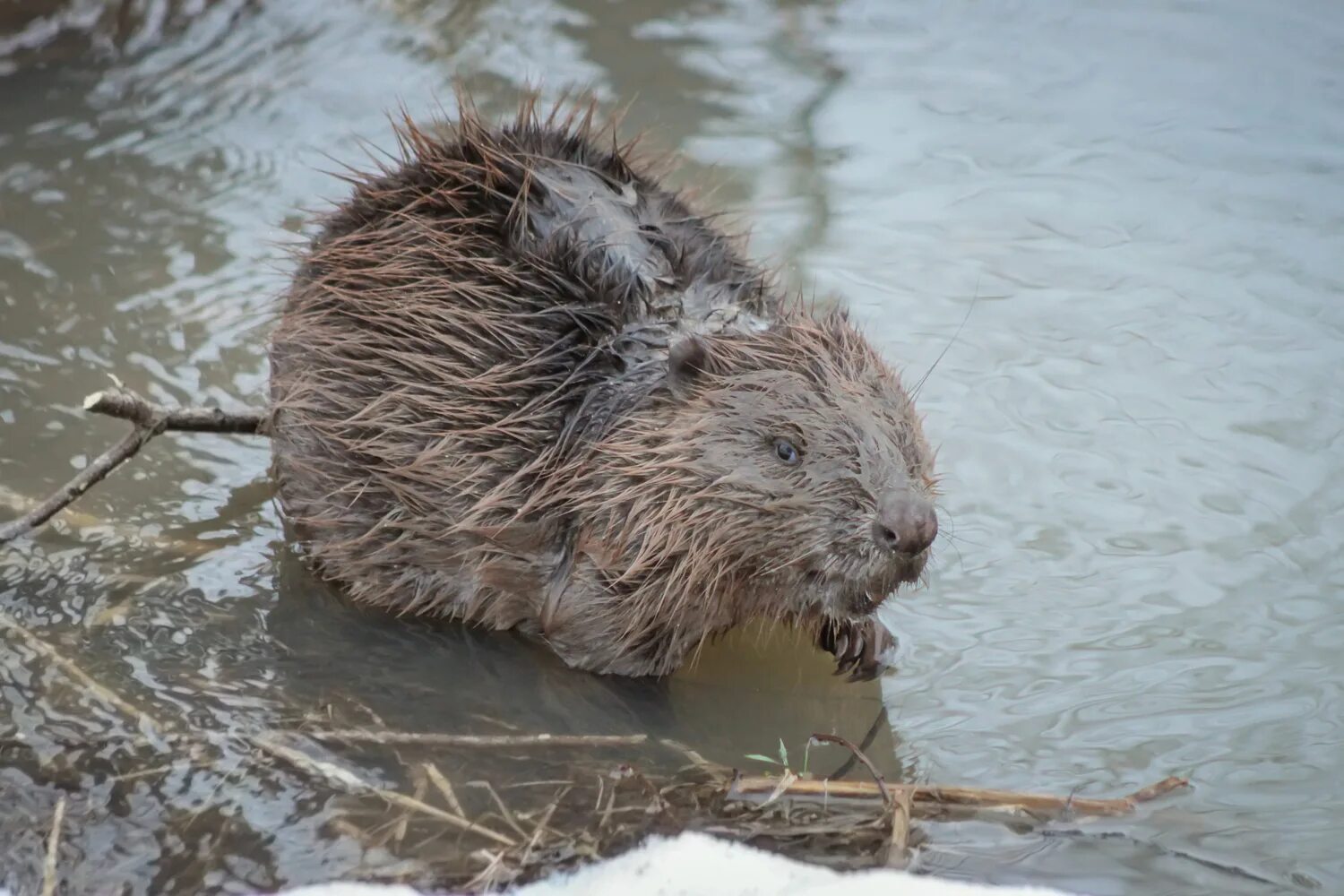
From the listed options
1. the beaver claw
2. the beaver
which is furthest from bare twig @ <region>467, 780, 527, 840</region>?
the beaver claw

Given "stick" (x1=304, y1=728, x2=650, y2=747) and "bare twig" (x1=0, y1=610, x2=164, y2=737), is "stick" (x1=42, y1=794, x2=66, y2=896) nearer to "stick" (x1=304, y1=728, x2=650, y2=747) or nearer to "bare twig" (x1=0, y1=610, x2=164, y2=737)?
"bare twig" (x1=0, y1=610, x2=164, y2=737)

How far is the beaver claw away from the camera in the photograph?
9.96 feet

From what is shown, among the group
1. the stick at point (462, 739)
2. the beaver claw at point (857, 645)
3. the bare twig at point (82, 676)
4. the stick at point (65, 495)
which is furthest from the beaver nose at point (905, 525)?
the stick at point (65, 495)

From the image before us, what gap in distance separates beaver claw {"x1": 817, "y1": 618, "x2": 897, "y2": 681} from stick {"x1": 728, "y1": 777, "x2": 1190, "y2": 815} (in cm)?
41

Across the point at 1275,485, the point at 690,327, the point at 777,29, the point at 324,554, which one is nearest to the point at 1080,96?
the point at 777,29

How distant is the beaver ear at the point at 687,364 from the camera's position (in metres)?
2.83

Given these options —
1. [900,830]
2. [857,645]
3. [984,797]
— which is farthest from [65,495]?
[984,797]

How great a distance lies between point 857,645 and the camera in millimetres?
3053

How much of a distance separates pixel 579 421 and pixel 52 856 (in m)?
1.19

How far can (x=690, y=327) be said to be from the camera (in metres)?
3.02

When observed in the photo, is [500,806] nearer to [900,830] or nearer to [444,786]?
[444,786]

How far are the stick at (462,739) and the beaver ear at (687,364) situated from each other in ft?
2.15

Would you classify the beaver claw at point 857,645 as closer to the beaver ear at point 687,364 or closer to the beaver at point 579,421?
the beaver at point 579,421

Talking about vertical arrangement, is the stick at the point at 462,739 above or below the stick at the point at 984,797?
below
